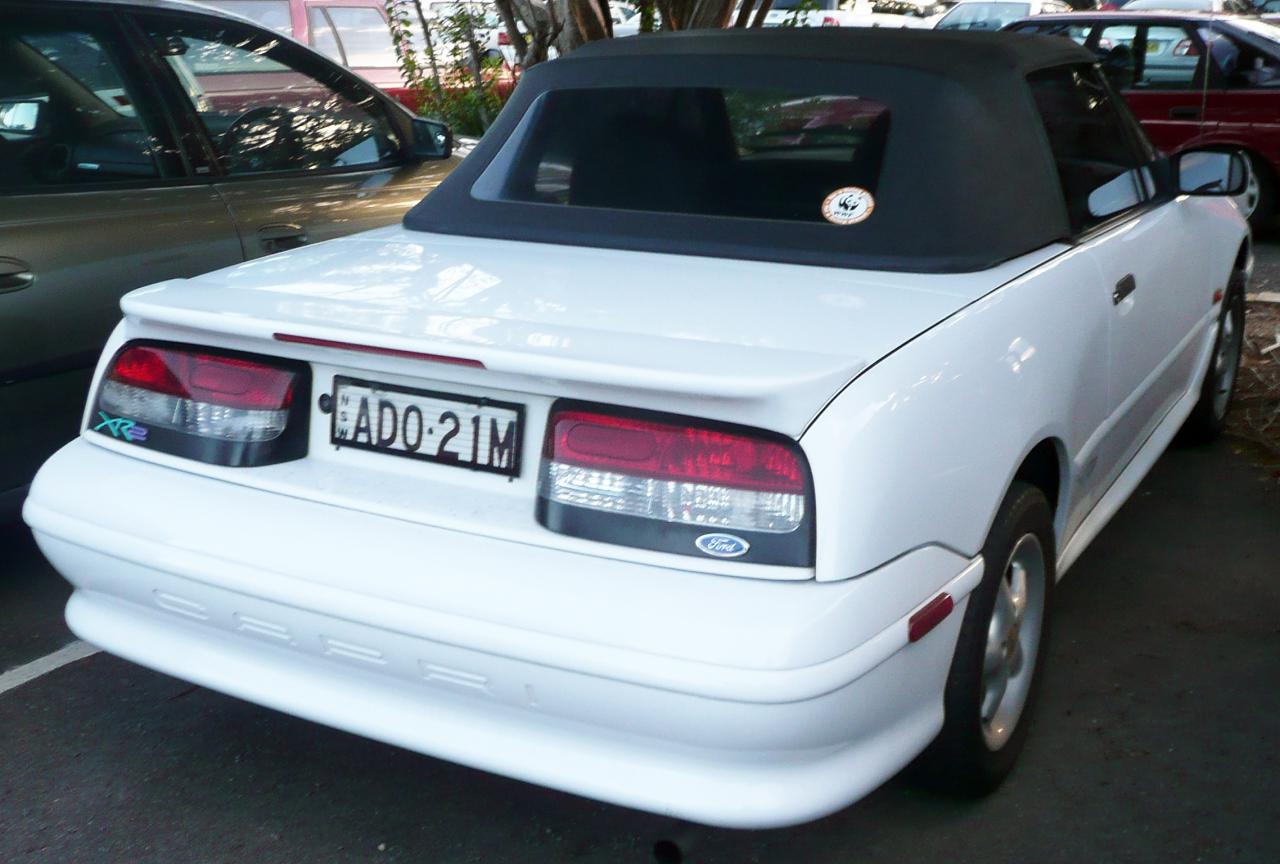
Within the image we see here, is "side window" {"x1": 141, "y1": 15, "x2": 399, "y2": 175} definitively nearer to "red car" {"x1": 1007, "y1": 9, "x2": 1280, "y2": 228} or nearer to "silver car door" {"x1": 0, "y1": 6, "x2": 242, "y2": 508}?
"silver car door" {"x1": 0, "y1": 6, "x2": 242, "y2": 508}

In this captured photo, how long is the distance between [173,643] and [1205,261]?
3.14 meters

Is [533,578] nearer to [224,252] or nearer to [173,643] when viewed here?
[173,643]

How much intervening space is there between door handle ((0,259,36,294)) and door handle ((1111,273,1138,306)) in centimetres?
270

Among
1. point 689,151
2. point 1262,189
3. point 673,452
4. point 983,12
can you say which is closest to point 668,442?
point 673,452

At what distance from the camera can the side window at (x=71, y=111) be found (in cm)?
400

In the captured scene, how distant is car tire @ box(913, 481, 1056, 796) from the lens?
2.57m

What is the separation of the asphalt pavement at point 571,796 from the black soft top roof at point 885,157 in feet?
3.50

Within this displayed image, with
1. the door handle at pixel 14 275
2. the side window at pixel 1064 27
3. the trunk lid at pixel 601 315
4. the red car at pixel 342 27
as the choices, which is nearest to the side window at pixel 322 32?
the red car at pixel 342 27

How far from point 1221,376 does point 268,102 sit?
3.41m

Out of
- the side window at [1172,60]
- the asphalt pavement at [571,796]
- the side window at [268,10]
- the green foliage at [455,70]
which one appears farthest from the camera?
the side window at [268,10]

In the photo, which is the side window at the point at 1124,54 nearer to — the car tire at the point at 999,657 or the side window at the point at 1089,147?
the side window at the point at 1089,147

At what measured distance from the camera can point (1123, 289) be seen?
3355 mm

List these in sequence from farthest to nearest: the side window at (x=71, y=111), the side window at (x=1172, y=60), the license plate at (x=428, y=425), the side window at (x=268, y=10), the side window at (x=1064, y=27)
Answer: the side window at (x=268, y=10) → the side window at (x=1064, y=27) → the side window at (x=1172, y=60) → the side window at (x=71, y=111) → the license plate at (x=428, y=425)

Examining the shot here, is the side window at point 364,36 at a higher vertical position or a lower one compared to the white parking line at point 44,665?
higher
